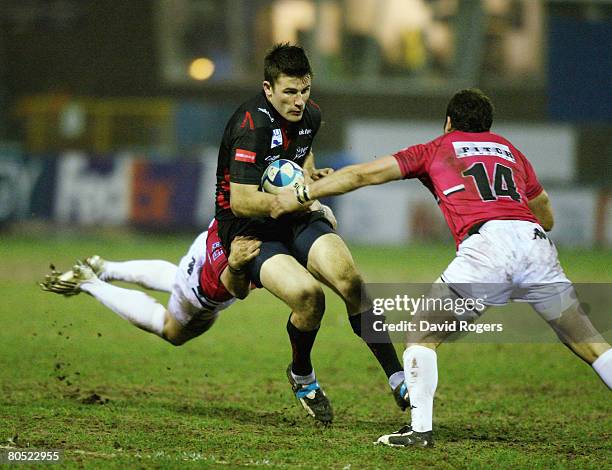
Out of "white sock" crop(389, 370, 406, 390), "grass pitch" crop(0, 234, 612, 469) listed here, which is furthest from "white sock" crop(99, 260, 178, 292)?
"white sock" crop(389, 370, 406, 390)

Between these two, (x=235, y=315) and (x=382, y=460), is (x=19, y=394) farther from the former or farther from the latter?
(x=235, y=315)

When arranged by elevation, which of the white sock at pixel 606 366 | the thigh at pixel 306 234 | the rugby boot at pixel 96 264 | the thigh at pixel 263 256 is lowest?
the white sock at pixel 606 366

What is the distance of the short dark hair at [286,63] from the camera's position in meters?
6.57

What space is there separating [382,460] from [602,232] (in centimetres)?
1737

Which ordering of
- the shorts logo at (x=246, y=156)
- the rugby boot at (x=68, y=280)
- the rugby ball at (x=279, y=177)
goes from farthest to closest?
1. the rugby boot at (x=68, y=280)
2. the rugby ball at (x=279, y=177)
3. the shorts logo at (x=246, y=156)

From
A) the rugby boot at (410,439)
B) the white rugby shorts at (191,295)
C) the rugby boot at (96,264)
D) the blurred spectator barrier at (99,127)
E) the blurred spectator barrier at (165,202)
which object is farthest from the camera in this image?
the blurred spectator barrier at (99,127)

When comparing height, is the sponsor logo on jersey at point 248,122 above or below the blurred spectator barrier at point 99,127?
above

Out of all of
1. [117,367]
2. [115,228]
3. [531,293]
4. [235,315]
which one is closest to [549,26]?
[115,228]

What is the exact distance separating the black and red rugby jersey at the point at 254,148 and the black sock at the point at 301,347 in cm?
67

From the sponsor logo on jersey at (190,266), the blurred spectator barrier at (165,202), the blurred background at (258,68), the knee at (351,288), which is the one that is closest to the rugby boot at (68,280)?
the sponsor logo on jersey at (190,266)

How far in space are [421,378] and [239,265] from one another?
5.16ft

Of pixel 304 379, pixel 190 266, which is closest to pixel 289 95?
pixel 190 266

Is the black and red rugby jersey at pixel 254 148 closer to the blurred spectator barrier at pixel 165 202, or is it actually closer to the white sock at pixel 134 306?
the white sock at pixel 134 306

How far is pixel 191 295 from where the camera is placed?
24.0 ft
